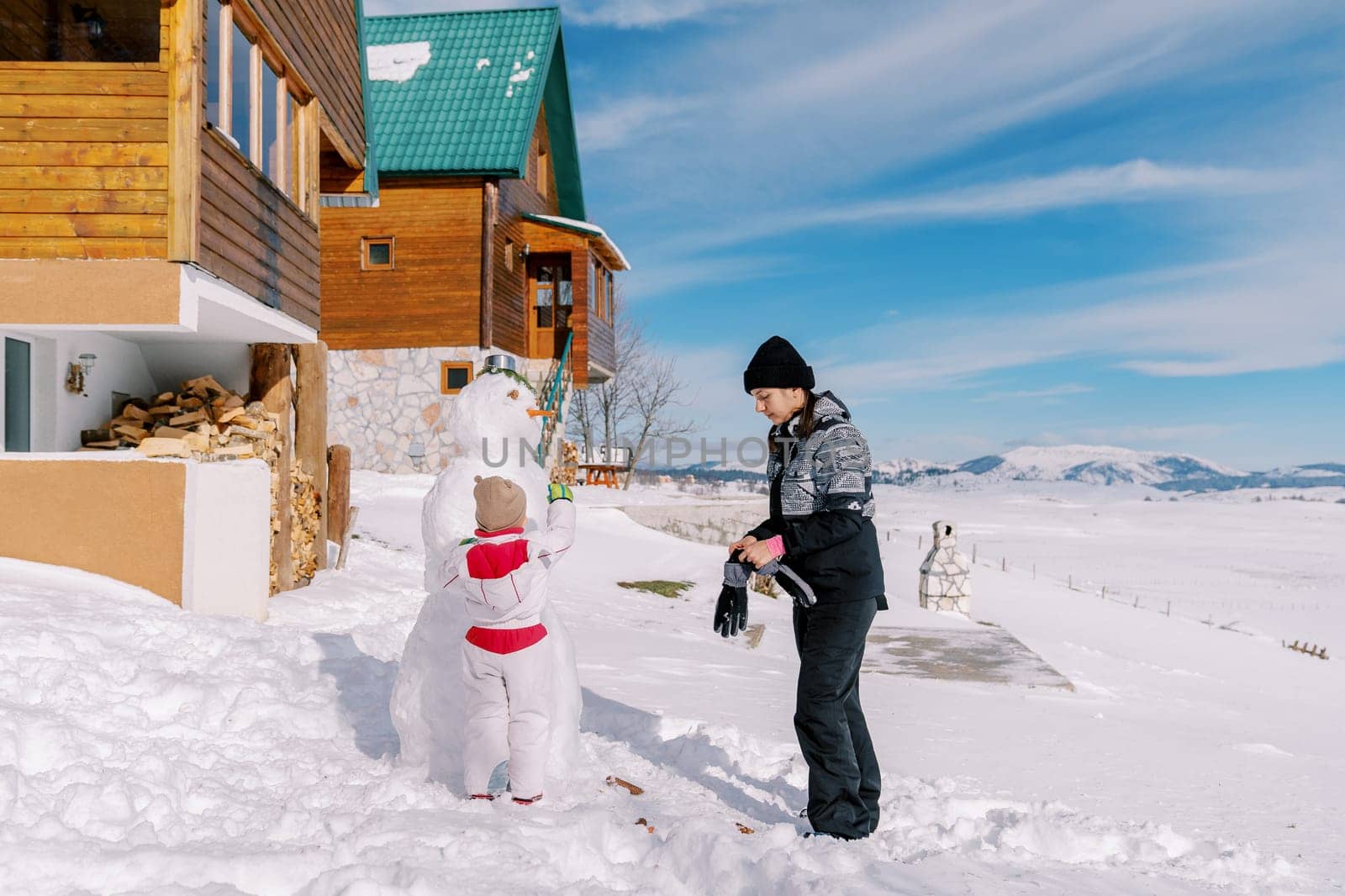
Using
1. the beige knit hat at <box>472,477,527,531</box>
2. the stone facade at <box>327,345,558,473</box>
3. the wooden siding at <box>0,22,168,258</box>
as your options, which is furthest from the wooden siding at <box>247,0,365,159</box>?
the stone facade at <box>327,345,558,473</box>

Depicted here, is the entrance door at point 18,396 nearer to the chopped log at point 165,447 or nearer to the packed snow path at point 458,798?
the chopped log at point 165,447

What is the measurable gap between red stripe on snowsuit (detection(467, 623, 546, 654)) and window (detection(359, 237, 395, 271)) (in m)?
16.1

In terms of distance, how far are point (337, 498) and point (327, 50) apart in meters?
4.70

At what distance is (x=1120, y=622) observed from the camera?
14586 millimetres

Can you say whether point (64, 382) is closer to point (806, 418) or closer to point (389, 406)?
point (806, 418)

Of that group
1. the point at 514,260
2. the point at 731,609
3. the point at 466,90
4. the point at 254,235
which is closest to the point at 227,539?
the point at 254,235

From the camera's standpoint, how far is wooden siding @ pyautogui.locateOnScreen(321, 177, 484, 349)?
59.0ft

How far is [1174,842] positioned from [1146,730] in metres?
2.19

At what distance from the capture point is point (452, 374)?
18.2 meters

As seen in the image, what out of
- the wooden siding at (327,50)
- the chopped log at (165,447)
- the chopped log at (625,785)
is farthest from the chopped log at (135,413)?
the chopped log at (625,785)

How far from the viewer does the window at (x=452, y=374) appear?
1808cm

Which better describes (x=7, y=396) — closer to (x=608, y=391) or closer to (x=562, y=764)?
(x=562, y=764)

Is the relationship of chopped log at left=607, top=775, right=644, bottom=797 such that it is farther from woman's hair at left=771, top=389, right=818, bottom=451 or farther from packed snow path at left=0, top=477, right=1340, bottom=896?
woman's hair at left=771, top=389, right=818, bottom=451

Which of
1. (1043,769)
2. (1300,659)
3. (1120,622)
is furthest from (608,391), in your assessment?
(1043,769)
